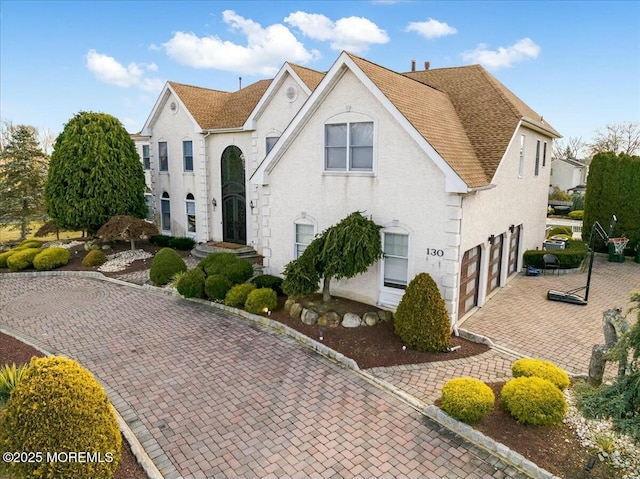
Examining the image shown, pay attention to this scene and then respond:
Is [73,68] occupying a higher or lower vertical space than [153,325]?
higher

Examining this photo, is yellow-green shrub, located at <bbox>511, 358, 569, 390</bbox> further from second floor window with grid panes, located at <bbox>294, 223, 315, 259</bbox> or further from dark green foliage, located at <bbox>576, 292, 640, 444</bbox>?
second floor window with grid panes, located at <bbox>294, 223, 315, 259</bbox>

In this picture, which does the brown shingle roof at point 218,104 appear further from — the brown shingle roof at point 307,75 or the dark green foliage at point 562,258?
the dark green foliage at point 562,258

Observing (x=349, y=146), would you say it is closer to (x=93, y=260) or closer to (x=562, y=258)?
(x=562, y=258)

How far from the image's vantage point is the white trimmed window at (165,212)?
26.8 metres

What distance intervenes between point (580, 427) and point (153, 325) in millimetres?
11936

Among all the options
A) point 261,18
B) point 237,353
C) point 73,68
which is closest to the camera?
point 237,353

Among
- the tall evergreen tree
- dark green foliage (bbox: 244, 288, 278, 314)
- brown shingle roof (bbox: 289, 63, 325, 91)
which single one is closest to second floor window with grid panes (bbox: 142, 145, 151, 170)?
the tall evergreen tree

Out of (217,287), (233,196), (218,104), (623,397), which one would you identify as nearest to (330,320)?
(217,287)

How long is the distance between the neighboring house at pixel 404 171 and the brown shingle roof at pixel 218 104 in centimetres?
244

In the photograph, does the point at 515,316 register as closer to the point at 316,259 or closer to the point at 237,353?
the point at 316,259

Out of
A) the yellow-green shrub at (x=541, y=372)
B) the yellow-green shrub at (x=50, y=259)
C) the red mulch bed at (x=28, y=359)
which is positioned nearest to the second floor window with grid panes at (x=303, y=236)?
the yellow-green shrub at (x=541, y=372)

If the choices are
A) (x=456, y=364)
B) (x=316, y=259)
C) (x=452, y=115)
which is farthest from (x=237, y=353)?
(x=452, y=115)

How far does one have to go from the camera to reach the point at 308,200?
48.6ft

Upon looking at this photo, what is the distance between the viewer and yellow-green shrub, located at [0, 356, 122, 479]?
5.87 m
